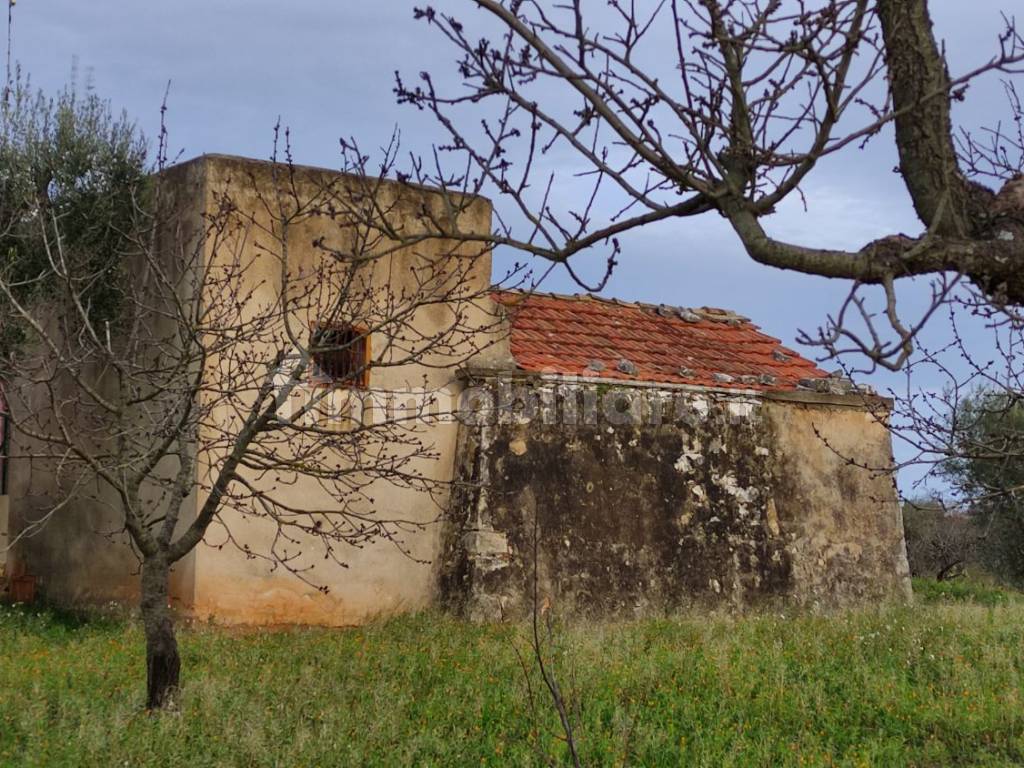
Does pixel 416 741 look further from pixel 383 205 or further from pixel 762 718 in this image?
pixel 383 205

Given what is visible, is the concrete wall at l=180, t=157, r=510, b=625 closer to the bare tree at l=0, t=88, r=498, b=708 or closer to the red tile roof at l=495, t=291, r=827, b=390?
the bare tree at l=0, t=88, r=498, b=708

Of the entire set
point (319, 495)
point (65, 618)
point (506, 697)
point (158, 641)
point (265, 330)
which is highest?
point (265, 330)

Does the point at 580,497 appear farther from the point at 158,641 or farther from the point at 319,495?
the point at 158,641

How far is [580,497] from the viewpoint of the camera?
12961mm

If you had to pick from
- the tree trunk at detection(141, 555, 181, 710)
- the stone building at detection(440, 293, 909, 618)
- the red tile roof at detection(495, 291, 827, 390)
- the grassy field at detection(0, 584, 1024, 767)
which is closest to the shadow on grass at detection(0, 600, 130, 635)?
the grassy field at detection(0, 584, 1024, 767)

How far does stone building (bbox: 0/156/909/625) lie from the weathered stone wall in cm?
2

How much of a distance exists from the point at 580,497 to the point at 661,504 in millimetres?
1085

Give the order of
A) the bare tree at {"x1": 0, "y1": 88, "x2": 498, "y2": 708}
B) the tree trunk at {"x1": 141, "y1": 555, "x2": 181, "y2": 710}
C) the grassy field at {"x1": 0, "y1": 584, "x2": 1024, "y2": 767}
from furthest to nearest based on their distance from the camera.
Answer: the bare tree at {"x1": 0, "y1": 88, "x2": 498, "y2": 708} → the tree trunk at {"x1": 141, "y1": 555, "x2": 181, "y2": 710} → the grassy field at {"x1": 0, "y1": 584, "x2": 1024, "y2": 767}

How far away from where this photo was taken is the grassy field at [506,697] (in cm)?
757

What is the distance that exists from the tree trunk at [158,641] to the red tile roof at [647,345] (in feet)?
18.5

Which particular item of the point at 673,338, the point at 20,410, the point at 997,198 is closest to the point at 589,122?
the point at 997,198

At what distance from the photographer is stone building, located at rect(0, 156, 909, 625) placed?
480 inches

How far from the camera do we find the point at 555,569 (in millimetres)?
12586

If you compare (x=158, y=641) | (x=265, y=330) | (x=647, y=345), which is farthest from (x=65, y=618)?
(x=647, y=345)
